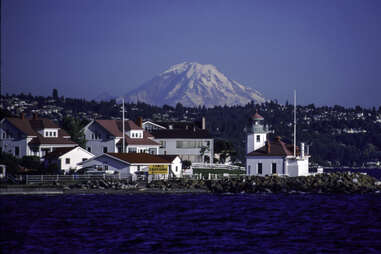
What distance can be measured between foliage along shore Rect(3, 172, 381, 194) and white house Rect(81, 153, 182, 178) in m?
2.89

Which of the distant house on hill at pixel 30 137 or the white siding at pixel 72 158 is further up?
the distant house on hill at pixel 30 137

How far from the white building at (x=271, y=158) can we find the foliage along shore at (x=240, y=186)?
215 cm

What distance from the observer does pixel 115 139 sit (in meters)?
95.9

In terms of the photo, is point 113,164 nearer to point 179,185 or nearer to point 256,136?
A: point 179,185

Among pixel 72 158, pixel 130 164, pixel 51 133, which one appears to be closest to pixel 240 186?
pixel 130 164

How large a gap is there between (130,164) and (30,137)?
18.9 metres

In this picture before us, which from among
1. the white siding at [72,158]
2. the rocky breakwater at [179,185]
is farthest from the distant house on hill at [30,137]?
the rocky breakwater at [179,185]

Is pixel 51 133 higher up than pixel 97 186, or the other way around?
pixel 51 133

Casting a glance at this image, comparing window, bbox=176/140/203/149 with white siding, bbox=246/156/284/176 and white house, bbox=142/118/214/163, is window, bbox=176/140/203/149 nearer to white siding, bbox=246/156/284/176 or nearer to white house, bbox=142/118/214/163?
white house, bbox=142/118/214/163

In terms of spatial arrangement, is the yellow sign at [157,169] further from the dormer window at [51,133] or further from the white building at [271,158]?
the dormer window at [51,133]

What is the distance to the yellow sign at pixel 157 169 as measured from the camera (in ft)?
262

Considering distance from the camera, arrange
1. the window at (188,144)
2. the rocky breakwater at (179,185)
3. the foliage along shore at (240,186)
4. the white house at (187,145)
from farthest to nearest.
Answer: the window at (188,144), the white house at (187,145), the rocky breakwater at (179,185), the foliage along shore at (240,186)

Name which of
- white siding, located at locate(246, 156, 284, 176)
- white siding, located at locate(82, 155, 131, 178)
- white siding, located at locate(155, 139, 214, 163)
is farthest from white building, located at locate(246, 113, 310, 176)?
white siding, located at locate(155, 139, 214, 163)

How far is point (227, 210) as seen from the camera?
5988cm
